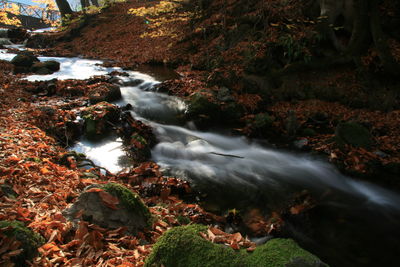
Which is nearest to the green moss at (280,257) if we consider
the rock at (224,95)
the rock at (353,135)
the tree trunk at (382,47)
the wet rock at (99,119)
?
the rock at (353,135)

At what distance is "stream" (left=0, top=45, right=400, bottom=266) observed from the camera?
427 centimetres

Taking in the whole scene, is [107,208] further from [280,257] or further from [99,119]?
[99,119]

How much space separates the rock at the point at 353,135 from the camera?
6.61m

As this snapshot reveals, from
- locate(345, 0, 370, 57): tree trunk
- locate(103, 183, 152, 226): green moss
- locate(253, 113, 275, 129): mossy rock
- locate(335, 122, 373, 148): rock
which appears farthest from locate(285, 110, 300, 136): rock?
locate(103, 183, 152, 226): green moss

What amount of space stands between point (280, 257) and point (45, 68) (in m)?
13.8

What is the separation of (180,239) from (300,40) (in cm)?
927

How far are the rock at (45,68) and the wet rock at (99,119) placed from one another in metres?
6.84

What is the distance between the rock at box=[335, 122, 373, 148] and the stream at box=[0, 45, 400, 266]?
0.81m

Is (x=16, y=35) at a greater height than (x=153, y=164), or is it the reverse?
(x=16, y=35)

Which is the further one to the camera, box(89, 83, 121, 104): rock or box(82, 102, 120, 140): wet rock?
box(89, 83, 121, 104): rock

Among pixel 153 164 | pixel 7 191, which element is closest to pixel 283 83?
pixel 153 164

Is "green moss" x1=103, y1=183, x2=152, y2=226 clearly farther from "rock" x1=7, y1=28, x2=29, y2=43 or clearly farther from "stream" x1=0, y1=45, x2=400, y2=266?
"rock" x1=7, y1=28, x2=29, y2=43

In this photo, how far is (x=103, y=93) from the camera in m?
8.96

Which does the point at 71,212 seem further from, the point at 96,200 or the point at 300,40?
the point at 300,40
